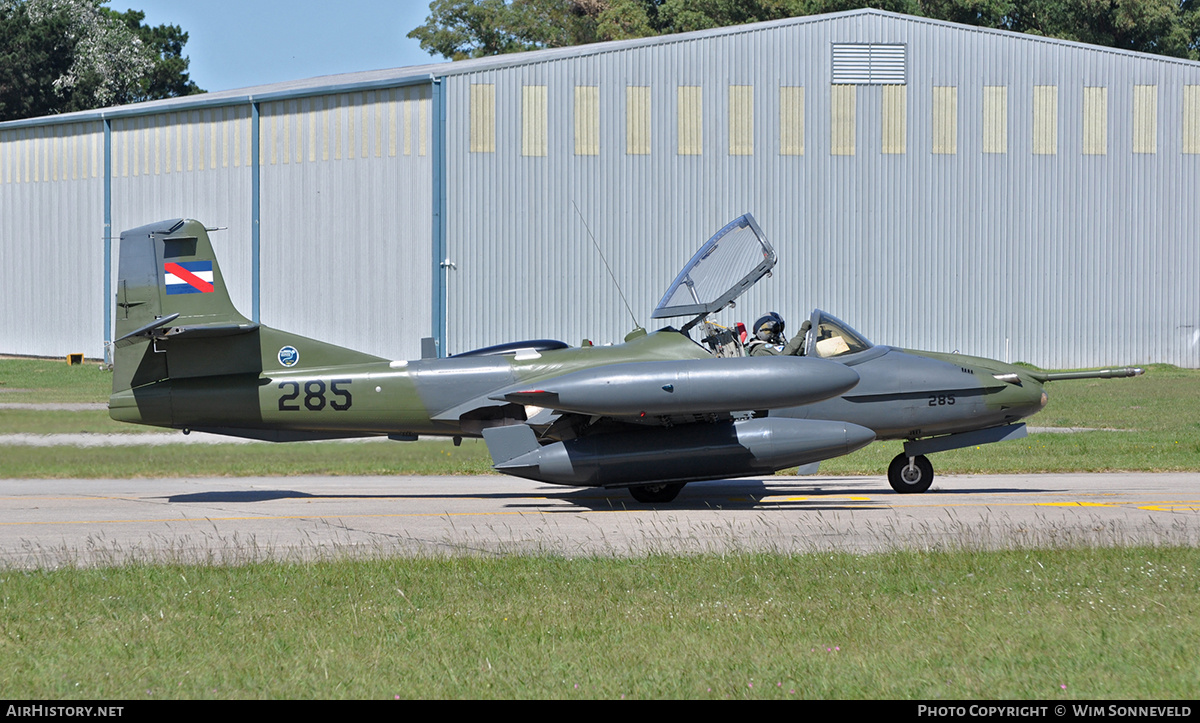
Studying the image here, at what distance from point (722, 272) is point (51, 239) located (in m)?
37.7

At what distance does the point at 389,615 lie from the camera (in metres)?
6.91

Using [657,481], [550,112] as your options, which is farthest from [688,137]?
[657,481]

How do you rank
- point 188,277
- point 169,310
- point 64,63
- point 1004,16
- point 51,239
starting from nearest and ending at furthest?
point 169,310, point 188,277, point 51,239, point 1004,16, point 64,63

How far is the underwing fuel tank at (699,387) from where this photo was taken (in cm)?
1124

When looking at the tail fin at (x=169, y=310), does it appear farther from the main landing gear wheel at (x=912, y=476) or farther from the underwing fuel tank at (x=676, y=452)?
the main landing gear wheel at (x=912, y=476)

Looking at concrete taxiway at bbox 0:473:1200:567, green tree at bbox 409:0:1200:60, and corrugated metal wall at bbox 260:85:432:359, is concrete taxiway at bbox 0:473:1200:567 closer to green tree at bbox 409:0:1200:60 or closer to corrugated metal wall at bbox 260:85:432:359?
corrugated metal wall at bbox 260:85:432:359

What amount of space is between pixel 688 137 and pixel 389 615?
28.5 metres

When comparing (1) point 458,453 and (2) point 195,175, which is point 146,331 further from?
(2) point 195,175

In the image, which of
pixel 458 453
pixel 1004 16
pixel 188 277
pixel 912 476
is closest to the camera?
pixel 188 277

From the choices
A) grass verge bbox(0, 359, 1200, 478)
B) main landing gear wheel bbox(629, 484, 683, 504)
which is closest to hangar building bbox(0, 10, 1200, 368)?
grass verge bbox(0, 359, 1200, 478)

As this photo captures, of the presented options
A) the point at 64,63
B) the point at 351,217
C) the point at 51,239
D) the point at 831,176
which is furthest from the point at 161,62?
the point at 831,176

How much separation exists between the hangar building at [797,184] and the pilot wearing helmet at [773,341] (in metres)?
21.3

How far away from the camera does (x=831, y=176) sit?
34312 millimetres
